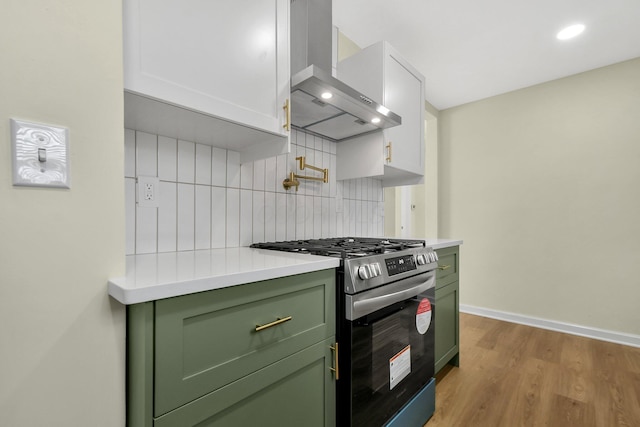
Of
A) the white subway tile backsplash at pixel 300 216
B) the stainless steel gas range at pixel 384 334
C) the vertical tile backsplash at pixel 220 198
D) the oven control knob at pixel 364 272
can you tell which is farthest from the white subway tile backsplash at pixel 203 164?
the oven control knob at pixel 364 272

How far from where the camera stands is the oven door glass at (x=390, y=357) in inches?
42.3

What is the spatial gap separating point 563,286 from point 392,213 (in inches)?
70.9

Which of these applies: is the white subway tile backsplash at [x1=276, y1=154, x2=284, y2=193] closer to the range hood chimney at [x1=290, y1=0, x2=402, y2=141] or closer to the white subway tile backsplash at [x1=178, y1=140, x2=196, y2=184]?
the range hood chimney at [x1=290, y1=0, x2=402, y2=141]

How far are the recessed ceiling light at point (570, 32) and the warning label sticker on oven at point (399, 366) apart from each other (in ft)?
8.37

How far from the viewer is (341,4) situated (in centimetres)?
191

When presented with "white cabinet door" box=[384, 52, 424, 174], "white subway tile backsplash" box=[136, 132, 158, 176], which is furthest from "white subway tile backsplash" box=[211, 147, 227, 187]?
"white cabinet door" box=[384, 52, 424, 174]

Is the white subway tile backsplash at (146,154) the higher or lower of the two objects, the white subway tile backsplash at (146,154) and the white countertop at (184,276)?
the higher

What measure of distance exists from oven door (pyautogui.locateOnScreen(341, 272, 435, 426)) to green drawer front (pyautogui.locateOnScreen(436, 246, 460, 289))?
29 centimetres

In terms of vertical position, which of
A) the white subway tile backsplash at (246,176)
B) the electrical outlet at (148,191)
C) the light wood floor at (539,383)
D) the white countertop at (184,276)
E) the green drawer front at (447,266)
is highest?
the white subway tile backsplash at (246,176)

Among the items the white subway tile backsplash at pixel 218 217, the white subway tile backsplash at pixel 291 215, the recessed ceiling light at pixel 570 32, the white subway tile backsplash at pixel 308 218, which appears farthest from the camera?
the recessed ceiling light at pixel 570 32

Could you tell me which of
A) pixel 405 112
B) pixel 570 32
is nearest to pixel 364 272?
pixel 405 112

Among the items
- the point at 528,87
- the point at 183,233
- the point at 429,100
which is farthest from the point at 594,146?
the point at 183,233

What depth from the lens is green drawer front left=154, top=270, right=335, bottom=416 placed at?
649mm

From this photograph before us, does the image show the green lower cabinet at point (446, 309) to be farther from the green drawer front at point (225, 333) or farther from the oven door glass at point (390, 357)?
the green drawer front at point (225, 333)
